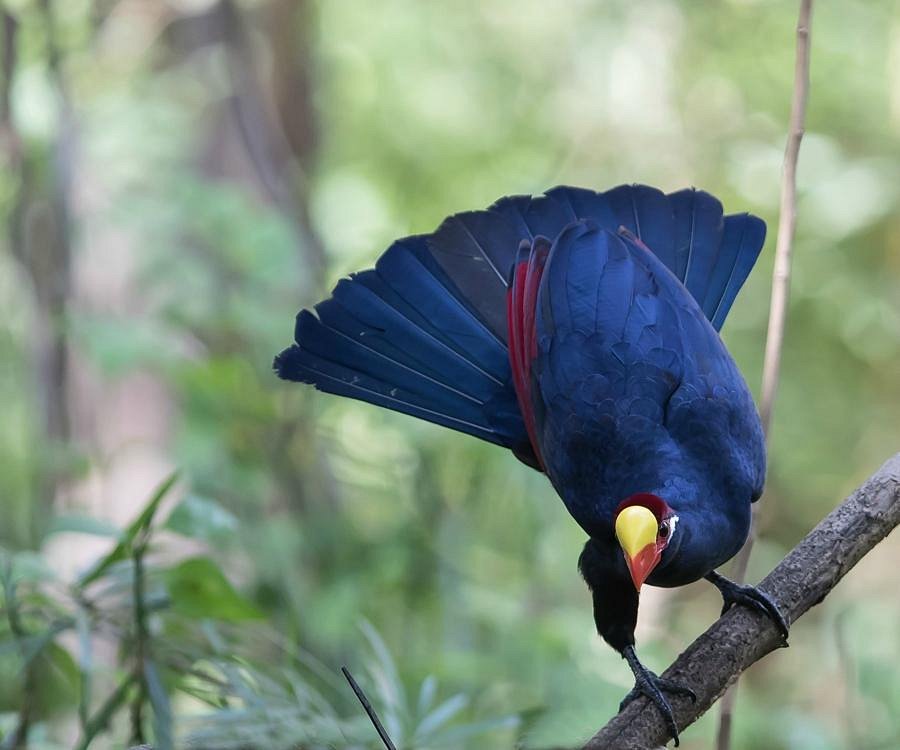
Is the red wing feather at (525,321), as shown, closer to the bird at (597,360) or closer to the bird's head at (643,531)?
the bird at (597,360)

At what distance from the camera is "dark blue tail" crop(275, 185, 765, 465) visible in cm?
263

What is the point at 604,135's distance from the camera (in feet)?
17.6

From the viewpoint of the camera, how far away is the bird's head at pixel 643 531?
2.02m

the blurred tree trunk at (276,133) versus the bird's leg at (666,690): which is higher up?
the blurred tree trunk at (276,133)

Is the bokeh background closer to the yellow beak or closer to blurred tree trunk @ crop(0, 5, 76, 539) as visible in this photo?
blurred tree trunk @ crop(0, 5, 76, 539)

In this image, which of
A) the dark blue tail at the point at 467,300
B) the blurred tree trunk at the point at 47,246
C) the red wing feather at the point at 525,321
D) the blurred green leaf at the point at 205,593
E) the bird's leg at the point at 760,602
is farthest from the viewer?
the blurred tree trunk at the point at 47,246

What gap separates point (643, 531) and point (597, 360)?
499 millimetres

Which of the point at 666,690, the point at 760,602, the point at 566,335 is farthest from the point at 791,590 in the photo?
the point at 566,335

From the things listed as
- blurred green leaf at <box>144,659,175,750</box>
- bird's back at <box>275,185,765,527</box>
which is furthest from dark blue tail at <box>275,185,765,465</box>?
blurred green leaf at <box>144,659,175,750</box>

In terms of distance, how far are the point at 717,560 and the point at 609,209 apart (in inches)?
37.3

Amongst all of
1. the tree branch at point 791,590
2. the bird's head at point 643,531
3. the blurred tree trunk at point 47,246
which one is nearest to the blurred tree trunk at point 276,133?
the blurred tree trunk at point 47,246

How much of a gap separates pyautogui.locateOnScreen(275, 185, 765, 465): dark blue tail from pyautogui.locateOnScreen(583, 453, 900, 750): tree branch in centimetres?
85

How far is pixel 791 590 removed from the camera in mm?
1888

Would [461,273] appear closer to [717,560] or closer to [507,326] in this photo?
[507,326]
